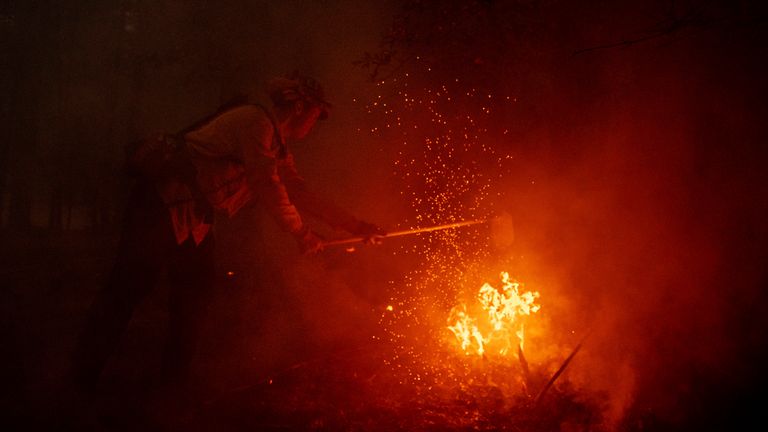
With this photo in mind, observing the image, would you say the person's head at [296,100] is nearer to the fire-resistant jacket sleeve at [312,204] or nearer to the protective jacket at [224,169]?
the protective jacket at [224,169]

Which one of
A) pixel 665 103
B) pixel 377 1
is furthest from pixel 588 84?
pixel 377 1

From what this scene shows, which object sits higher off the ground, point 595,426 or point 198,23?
point 198,23

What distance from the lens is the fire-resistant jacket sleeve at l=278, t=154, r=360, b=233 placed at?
3.83 meters

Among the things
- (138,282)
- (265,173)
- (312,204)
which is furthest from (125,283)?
(312,204)

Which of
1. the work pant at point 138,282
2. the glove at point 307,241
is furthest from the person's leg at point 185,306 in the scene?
the glove at point 307,241

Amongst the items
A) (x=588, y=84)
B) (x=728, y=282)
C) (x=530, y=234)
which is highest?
(x=588, y=84)

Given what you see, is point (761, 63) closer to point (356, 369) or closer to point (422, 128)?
point (356, 369)

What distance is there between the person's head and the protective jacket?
18 cm

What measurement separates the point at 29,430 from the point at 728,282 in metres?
4.15

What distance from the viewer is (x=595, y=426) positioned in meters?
2.73

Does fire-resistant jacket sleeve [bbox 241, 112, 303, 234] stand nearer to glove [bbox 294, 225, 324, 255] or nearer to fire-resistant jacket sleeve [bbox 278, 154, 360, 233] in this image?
glove [bbox 294, 225, 324, 255]

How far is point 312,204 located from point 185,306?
48.9 inches

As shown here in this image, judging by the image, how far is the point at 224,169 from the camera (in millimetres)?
3094

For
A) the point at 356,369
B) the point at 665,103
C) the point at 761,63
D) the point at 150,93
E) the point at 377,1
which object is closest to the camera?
the point at 761,63
